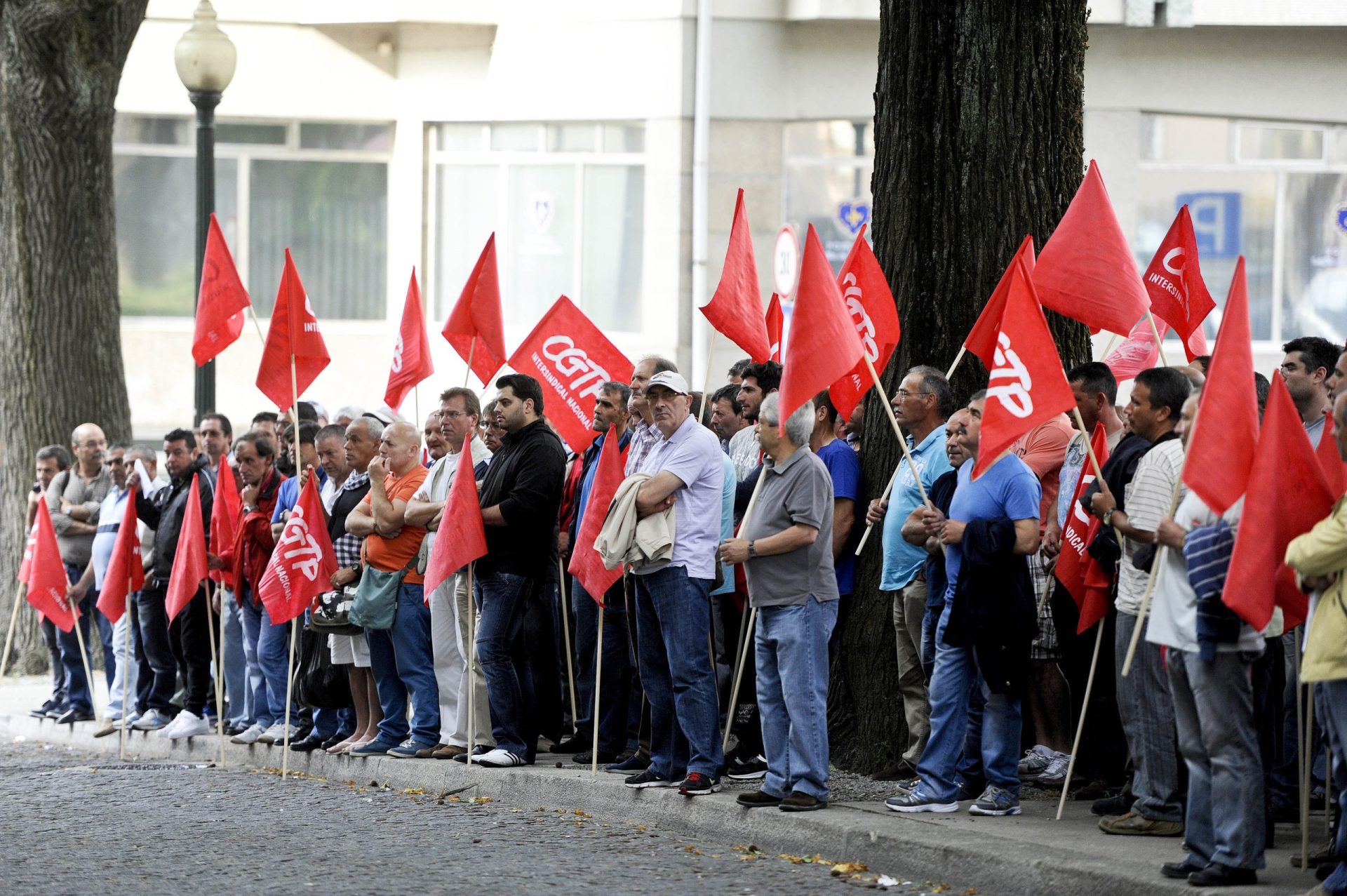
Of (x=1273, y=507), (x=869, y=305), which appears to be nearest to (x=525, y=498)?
(x=869, y=305)

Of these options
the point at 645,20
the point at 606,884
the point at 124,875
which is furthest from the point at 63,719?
the point at 645,20

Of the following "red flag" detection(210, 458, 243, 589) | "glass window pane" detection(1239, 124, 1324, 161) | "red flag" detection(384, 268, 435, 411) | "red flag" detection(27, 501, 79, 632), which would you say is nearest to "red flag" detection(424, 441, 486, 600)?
"red flag" detection(210, 458, 243, 589)

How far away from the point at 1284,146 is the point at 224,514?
15.1 meters

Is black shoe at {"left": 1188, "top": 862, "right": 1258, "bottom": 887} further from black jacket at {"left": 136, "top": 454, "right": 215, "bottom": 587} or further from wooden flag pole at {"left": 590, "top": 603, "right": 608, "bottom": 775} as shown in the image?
black jacket at {"left": 136, "top": 454, "right": 215, "bottom": 587}

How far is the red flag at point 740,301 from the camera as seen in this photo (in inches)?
420

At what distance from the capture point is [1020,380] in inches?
317

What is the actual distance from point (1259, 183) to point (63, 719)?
599 inches

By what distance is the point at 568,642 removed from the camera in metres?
10.9

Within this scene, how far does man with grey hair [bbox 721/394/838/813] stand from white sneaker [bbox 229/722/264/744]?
445 cm

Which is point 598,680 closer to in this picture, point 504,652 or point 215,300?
point 504,652

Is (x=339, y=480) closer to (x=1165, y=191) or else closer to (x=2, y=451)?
(x=2, y=451)

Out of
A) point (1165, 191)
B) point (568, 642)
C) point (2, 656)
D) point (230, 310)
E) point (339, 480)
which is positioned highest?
point (1165, 191)

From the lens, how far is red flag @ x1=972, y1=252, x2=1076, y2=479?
7.95 m

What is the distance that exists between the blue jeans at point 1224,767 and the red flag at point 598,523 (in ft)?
11.6
